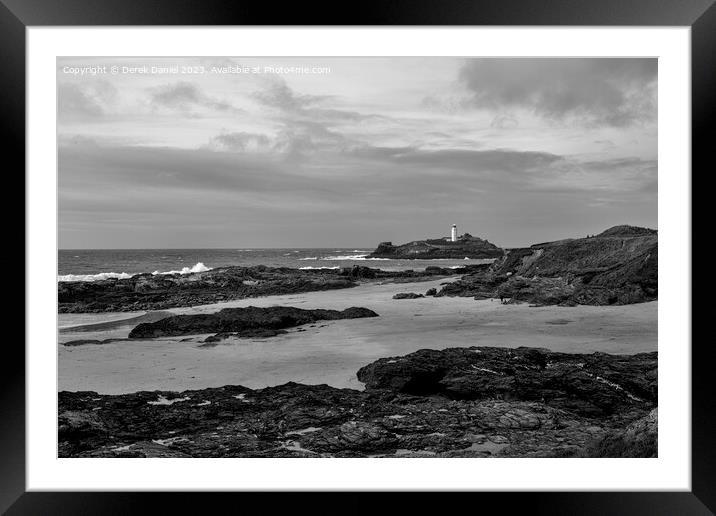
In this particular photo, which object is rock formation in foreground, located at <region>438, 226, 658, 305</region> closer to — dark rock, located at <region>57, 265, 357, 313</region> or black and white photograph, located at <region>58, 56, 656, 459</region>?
black and white photograph, located at <region>58, 56, 656, 459</region>

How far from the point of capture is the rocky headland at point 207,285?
2.59 m

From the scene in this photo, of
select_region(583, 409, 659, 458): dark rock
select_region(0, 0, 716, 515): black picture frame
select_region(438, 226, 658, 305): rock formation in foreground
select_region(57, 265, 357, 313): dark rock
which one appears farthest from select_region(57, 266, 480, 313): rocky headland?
select_region(583, 409, 659, 458): dark rock

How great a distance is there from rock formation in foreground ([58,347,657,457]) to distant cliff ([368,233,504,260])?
0.61 m

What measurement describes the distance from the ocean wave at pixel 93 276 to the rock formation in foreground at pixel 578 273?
2.05 m

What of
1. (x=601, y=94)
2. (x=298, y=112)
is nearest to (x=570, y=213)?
(x=601, y=94)

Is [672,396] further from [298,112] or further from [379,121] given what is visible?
[298,112]

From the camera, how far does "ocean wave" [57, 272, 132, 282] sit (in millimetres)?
2472

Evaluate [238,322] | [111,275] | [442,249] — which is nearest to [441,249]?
[442,249]

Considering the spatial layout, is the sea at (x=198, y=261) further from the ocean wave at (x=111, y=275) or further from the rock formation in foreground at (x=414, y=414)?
the rock formation in foreground at (x=414, y=414)

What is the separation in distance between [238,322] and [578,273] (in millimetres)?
2202

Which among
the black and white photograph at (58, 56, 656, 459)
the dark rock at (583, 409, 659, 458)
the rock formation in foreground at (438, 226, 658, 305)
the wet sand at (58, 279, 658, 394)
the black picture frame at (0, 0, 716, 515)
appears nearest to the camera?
the black picture frame at (0, 0, 716, 515)

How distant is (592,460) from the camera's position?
2227mm

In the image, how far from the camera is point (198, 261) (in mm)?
2707

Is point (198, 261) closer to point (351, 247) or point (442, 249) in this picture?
point (351, 247)
